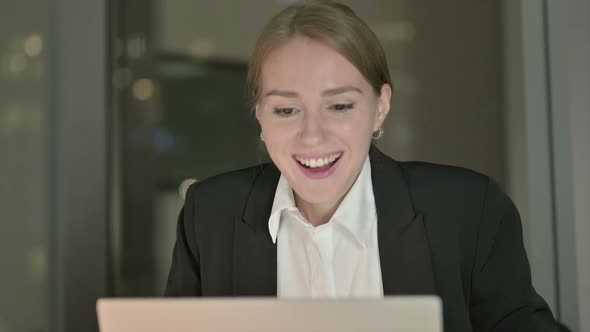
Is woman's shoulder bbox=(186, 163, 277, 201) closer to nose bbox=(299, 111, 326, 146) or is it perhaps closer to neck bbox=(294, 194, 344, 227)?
neck bbox=(294, 194, 344, 227)

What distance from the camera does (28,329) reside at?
2441 millimetres

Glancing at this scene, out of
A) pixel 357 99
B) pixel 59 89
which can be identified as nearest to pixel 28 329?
pixel 59 89

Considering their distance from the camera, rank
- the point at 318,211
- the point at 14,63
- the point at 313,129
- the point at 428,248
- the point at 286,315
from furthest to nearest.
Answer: the point at 14,63, the point at 318,211, the point at 428,248, the point at 313,129, the point at 286,315

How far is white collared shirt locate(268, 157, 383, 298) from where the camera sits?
161cm

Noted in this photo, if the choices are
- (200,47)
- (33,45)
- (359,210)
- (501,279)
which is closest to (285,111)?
(359,210)

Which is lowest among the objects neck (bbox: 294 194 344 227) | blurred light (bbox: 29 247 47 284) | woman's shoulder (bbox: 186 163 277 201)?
blurred light (bbox: 29 247 47 284)

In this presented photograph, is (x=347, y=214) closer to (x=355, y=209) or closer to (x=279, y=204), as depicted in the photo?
(x=355, y=209)

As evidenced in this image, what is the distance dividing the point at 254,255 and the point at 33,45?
1.29 metres

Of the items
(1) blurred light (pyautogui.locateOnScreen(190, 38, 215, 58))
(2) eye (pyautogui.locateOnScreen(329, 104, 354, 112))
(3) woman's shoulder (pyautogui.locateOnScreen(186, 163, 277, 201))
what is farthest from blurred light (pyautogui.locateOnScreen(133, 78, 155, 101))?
(2) eye (pyautogui.locateOnScreen(329, 104, 354, 112))

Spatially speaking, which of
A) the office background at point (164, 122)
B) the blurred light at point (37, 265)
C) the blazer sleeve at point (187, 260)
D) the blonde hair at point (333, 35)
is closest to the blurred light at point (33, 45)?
the office background at point (164, 122)

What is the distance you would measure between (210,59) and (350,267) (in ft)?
3.78

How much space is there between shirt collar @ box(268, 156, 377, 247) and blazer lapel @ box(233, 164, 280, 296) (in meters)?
0.03

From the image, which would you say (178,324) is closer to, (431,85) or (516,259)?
(516,259)

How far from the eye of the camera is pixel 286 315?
3.05ft
